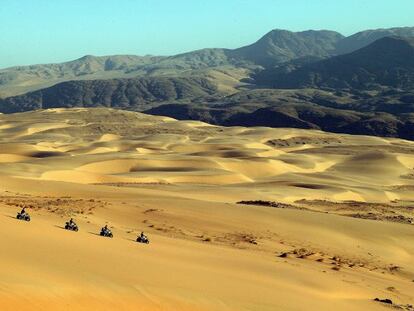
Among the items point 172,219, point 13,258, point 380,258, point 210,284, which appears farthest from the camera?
point 172,219

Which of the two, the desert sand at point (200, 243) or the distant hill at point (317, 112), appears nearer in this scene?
the desert sand at point (200, 243)

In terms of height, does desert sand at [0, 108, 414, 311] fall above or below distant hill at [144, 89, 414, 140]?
above

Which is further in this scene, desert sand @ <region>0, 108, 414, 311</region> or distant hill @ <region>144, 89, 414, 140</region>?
distant hill @ <region>144, 89, 414, 140</region>

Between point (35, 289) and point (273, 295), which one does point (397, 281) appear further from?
point (35, 289)

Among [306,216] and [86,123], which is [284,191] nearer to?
[306,216]

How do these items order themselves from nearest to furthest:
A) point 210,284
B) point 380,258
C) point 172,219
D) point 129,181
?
1. point 210,284
2. point 380,258
3. point 172,219
4. point 129,181

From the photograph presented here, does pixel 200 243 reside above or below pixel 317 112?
above

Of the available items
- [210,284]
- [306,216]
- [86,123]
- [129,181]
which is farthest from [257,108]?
[210,284]

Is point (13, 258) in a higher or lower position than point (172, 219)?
higher

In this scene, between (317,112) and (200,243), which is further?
(317,112)

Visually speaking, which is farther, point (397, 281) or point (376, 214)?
point (376, 214)

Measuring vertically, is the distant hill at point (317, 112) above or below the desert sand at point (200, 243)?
below
